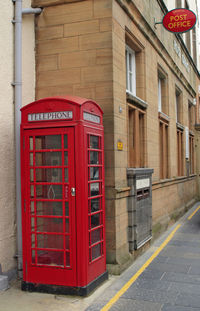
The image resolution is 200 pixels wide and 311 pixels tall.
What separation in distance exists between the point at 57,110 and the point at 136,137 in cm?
379

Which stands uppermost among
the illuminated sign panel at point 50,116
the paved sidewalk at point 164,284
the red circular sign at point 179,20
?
the red circular sign at point 179,20

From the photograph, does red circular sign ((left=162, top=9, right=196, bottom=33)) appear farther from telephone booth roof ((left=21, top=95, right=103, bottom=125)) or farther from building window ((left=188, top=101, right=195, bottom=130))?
building window ((left=188, top=101, right=195, bottom=130))

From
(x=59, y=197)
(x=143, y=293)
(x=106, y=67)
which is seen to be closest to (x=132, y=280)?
(x=143, y=293)

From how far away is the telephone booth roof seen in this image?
547 centimetres

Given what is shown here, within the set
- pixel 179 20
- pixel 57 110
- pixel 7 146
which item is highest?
pixel 179 20

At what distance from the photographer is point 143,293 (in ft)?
19.1

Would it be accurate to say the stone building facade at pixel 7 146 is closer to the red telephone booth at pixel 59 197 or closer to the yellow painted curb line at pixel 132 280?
the red telephone booth at pixel 59 197

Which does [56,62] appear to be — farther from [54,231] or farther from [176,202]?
[176,202]

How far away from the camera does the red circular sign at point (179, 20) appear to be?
10.4m

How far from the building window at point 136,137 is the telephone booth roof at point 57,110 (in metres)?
2.97

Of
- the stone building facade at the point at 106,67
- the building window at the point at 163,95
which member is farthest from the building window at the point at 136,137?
the building window at the point at 163,95

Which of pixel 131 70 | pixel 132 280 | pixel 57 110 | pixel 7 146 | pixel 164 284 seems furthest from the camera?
pixel 131 70

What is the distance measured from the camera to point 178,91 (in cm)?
1541

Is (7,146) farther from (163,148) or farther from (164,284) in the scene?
(163,148)
